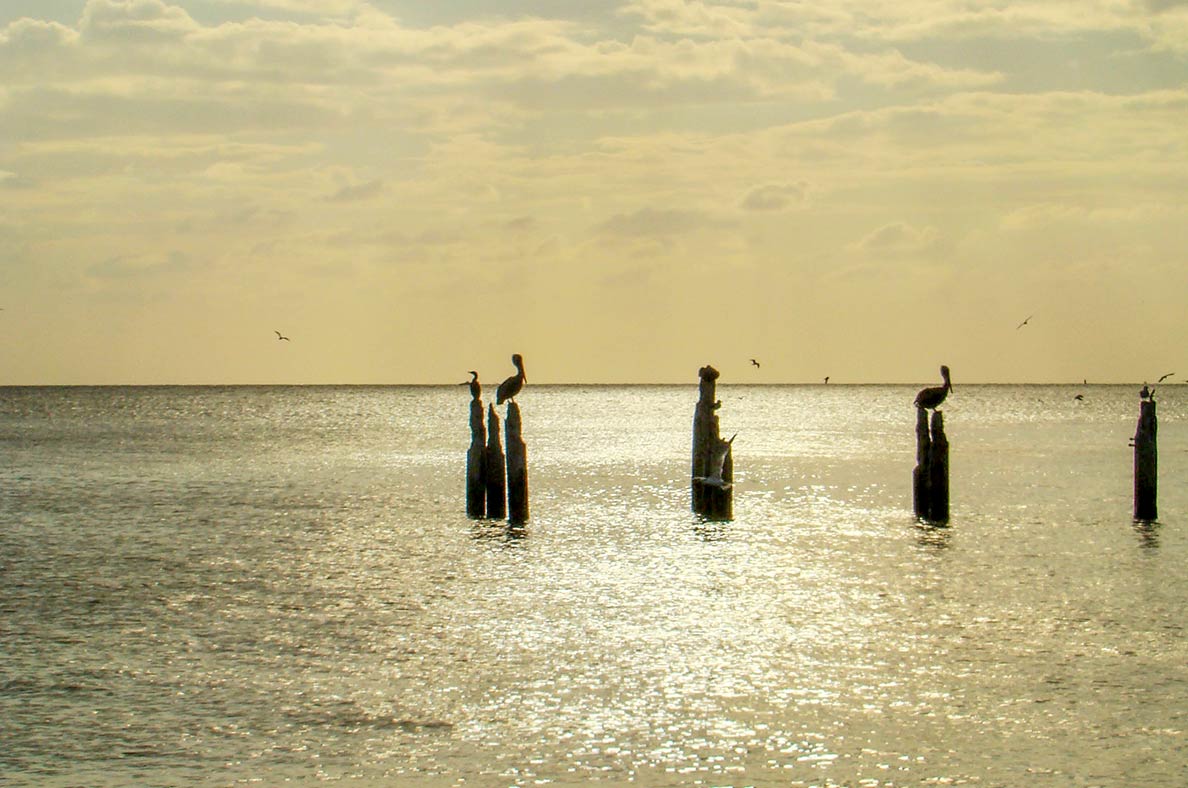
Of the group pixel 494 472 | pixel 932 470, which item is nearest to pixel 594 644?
pixel 494 472

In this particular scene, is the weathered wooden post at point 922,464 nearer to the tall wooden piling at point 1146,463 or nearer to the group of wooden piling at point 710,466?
the group of wooden piling at point 710,466

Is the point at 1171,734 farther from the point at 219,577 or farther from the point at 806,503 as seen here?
the point at 806,503

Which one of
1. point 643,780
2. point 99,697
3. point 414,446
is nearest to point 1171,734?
point 643,780

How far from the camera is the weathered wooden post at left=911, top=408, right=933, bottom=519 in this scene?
3066 centimetres

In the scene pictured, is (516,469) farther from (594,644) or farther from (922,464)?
(594,644)

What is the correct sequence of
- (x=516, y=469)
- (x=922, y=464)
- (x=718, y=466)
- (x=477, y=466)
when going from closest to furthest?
(x=718, y=466) → (x=516, y=469) → (x=922, y=464) → (x=477, y=466)

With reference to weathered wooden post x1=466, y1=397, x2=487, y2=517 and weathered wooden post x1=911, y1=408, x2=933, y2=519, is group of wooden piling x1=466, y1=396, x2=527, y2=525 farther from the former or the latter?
weathered wooden post x1=911, y1=408, x2=933, y2=519

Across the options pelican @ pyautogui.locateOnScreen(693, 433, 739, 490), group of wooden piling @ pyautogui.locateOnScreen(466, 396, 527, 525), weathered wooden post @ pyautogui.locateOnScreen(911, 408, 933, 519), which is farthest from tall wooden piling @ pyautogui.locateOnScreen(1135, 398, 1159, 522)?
group of wooden piling @ pyautogui.locateOnScreen(466, 396, 527, 525)

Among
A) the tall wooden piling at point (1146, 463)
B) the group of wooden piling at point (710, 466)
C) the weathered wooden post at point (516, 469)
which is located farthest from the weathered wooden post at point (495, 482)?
the tall wooden piling at point (1146, 463)

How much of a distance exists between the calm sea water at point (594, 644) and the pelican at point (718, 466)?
3.78 ft

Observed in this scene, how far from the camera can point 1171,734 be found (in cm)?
1421

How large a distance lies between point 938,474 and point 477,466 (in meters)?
9.87

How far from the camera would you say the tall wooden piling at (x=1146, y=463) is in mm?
29922

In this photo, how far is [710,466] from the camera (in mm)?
30875
